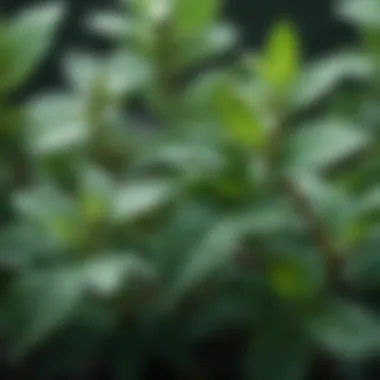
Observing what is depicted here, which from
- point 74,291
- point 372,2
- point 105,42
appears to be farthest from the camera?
point 105,42

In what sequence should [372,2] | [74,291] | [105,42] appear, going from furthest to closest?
[105,42] → [372,2] → [74,291]

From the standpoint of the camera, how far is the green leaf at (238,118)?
1.73ft

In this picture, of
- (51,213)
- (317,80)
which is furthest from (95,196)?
(317,80)

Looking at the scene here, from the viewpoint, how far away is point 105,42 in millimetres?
987

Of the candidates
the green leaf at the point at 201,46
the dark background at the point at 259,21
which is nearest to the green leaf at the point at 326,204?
the green leaf at the point at 201,46

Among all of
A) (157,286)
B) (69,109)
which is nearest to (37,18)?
(69,109)

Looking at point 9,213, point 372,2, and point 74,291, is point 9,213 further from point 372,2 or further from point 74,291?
point 372,2

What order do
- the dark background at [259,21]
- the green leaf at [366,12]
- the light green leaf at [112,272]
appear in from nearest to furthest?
1. the light green leaf at [112,272]
2. the green leaf at [366,12]
3. the dark background at [259,21]

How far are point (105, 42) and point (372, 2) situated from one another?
0.41 m

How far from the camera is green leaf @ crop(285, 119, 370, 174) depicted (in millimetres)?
522

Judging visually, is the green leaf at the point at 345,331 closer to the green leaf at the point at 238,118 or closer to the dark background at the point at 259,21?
the green leaf at the point at 238,118

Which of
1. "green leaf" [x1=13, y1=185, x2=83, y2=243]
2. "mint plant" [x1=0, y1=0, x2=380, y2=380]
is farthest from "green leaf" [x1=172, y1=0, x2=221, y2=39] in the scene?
"green leaf" [x1=13, y1=185, x2=83, y2=243]

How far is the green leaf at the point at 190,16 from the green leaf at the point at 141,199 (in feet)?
0.29

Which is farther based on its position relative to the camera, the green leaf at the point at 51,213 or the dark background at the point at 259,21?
the dark background at the point at 259,21
